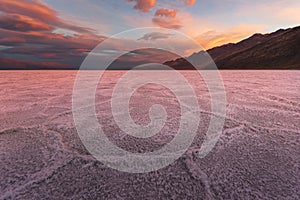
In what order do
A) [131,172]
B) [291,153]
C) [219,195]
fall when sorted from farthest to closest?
1. [291,153]
2. [131,172]
3. [219,195]

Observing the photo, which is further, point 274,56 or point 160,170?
point 274,56

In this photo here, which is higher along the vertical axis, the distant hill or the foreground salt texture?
the distant hill

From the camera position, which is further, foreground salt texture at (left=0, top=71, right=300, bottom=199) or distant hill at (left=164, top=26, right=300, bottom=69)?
distant hill at (left=164, top=26, right=300, bottom=69)

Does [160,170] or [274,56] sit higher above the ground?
[274,56]

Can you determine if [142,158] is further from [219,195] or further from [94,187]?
[219,195]

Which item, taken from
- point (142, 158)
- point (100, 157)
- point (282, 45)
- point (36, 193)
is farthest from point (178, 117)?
point (282, 45)

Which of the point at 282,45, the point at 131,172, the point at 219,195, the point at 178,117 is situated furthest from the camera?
the point at 282,45

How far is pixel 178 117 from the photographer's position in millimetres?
2314

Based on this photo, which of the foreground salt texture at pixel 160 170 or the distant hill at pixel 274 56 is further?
the distant hill at pixel 274 56

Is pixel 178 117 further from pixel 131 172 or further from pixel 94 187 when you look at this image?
pixel 94 187

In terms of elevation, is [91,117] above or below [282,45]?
below

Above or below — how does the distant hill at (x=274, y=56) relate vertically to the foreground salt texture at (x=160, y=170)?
above

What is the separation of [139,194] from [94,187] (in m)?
0.27

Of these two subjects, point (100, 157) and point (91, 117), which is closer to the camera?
point (100, 157)
